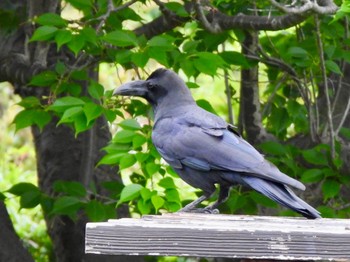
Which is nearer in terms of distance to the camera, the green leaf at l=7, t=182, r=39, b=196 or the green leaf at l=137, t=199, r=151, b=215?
the green leaf at l=137, t=199, r=151, b=215

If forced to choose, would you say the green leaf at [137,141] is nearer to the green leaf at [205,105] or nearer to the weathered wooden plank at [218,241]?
the green leaf at [205,105]

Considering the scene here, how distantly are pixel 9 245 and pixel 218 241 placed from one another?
2823 mm

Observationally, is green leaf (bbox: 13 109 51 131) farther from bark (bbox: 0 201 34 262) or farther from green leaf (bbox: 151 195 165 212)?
green leaf (bbox: 151 195 165 212)

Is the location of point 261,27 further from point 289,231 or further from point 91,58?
point 289,231

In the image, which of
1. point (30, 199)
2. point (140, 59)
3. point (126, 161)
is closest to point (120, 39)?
point (140, 59)

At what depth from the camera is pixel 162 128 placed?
4.46 meters

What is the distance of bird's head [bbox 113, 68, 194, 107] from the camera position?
4.64 meters

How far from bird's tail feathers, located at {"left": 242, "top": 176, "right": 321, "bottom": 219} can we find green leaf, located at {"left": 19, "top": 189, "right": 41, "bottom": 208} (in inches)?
71.8

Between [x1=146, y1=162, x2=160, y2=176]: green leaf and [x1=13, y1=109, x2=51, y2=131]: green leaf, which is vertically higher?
[x1=13, y1=109, x2=51, y2=131]: green leaf

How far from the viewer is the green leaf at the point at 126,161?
15.0ft

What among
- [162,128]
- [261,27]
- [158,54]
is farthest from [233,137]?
[261,27]

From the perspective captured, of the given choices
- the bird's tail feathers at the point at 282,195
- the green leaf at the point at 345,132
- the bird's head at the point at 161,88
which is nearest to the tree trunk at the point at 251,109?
the green leaf at the point at 345,132

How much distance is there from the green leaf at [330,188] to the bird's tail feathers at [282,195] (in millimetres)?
1335

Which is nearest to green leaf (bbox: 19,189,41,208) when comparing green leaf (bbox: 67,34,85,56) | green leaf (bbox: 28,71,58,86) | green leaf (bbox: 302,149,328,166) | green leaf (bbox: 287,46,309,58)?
green leaf (bbox: 28,71,58,86)
